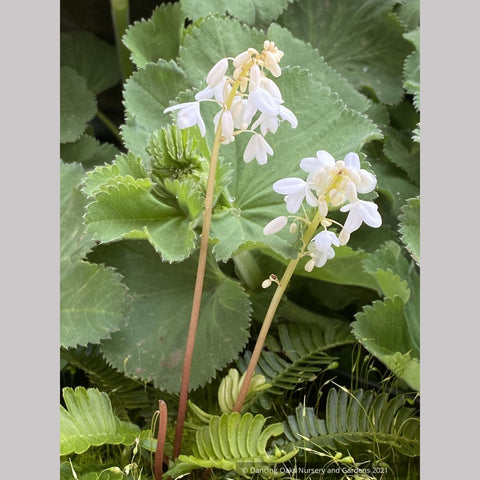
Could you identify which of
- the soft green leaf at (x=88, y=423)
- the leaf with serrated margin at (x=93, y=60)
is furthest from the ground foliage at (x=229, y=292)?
the leaf with serrated margin at (x=93, y=60)

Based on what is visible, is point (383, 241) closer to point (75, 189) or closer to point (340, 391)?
point (340, 391)

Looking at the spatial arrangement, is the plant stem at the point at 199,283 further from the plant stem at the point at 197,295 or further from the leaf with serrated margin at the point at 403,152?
the leaf with serrated margin at the point at 403,152

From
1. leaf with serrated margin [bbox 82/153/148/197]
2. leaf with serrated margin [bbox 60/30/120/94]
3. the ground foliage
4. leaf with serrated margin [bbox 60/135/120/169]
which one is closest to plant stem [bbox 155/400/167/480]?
the ground foliage

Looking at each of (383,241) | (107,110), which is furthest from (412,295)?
(107,110)

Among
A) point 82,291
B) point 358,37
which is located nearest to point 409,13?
point 358,37

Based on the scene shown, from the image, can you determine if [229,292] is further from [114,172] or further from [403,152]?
[403,152]

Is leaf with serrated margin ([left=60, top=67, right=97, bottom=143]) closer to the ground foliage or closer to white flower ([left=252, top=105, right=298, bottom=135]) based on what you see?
the ground foliage
